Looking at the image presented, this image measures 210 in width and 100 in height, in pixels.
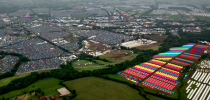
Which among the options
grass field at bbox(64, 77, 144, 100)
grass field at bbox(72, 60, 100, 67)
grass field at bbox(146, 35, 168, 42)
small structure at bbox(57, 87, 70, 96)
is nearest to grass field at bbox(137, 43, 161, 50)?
grass field at bbox(146, 35, 168, 42)

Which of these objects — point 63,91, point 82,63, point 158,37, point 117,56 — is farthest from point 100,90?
point 158,37

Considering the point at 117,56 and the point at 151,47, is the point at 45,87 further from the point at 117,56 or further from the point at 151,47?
the point at 151,47

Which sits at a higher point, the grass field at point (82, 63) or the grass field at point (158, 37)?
the grass field at point (158, 37)

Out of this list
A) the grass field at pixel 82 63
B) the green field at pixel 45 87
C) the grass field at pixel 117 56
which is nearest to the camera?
the green field at pixel 45 87

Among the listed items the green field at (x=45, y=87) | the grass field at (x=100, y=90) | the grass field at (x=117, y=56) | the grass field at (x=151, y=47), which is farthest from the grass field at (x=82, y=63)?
the grass field at (x=151, y=47)

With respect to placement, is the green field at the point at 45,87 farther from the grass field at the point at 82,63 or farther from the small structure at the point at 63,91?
the grass field at the point at 82,63

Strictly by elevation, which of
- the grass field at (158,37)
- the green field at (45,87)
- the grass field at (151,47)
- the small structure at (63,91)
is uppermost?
the grass field at (158,37)

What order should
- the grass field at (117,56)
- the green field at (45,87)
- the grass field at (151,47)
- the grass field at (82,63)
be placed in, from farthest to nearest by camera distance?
the grass field at (151,47), the grass field at (117,56), the grass field at (82,63), the green field at (45,87)

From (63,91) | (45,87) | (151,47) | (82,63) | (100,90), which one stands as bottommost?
(45,87)
